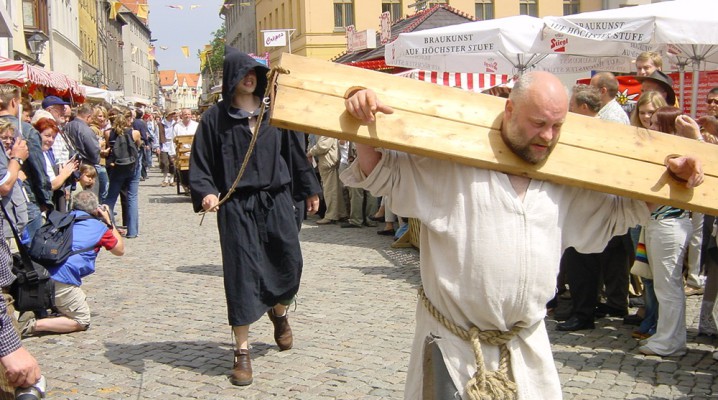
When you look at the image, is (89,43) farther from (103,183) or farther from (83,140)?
(83,140)

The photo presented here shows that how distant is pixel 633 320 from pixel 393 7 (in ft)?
124

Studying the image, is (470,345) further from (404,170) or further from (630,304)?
(630,304)

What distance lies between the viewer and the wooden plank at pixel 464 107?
9.71 feet

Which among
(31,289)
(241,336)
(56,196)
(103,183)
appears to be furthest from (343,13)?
(241,336)

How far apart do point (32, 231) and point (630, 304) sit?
5.57 m

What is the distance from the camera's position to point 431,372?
120 inches

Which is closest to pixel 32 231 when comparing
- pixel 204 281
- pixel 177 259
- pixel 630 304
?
pixel 204 281

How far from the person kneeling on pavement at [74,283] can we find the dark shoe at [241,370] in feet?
6.30

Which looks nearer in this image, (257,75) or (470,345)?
(470,345)

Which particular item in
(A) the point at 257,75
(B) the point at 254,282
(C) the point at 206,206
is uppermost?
(A) the point at 257,75

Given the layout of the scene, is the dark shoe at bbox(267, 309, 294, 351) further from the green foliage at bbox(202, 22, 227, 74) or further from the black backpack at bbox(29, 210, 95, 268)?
the green foliage at bbox(202, 22, 227, 74)

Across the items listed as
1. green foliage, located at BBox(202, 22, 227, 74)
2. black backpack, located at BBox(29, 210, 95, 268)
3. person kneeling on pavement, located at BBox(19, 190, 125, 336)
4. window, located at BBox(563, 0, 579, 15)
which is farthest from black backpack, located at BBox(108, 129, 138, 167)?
green foliage, located at BBox(202, 22, 227, 74)

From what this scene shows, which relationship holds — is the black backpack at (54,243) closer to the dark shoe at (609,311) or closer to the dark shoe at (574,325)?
the dark shoe at (574,325)

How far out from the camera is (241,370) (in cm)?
535
